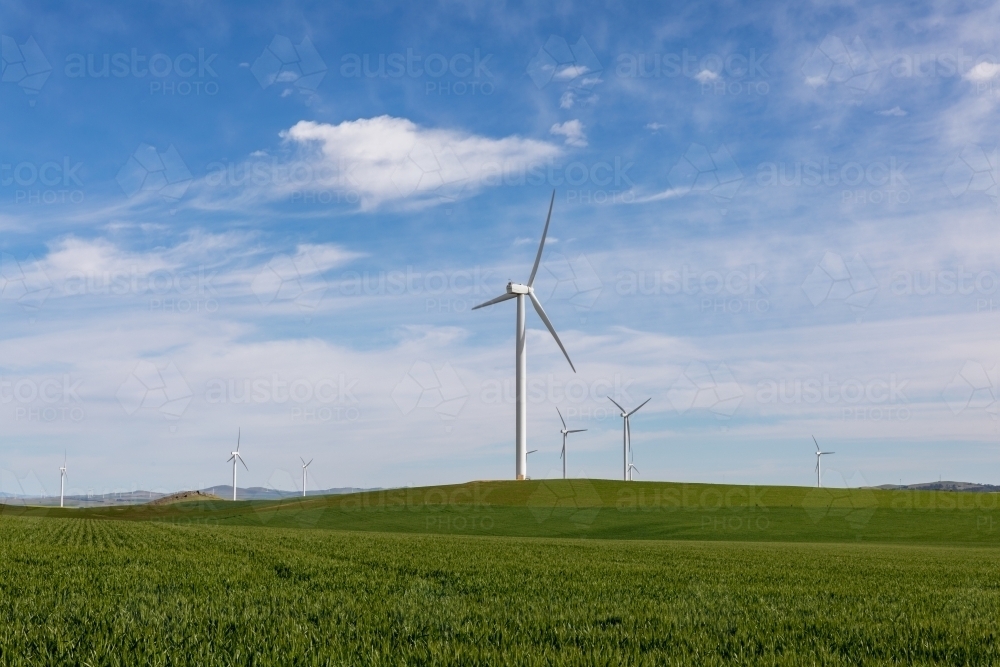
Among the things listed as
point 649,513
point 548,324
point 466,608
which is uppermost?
point 548,324

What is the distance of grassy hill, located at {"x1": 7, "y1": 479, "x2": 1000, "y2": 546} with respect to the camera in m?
76.1

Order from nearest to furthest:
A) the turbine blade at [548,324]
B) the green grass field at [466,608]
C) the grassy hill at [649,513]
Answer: the green grass field at [466,608] → the grassy hill at [649,513] → the turbine blade at [548,324]

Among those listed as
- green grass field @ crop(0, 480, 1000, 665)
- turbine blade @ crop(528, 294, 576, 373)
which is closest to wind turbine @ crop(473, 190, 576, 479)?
turbine blade @ crop(528, 294, 576, 373)

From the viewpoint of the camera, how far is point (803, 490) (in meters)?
112

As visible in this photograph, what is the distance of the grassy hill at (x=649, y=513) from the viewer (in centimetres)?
7612

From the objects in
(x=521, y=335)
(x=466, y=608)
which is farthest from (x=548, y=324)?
(x=466, y=608)

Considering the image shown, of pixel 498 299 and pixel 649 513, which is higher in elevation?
pixel 498 299

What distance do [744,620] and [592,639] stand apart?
3480 mm

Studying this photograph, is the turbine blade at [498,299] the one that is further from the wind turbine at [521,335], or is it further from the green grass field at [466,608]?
the green grass field at [466,608]

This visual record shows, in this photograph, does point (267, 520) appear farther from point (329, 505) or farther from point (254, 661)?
point (254, 661)

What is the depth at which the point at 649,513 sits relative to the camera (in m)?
91.1

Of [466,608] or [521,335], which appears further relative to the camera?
[521,335]

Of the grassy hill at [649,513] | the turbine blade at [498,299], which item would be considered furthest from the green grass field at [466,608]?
the turbine blade at [498,299]

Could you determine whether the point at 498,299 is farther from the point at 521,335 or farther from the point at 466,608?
the point at 466,608
